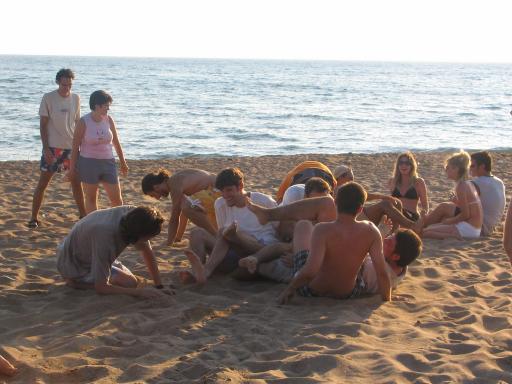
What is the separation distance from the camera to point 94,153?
273 inches

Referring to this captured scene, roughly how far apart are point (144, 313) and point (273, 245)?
1211mm

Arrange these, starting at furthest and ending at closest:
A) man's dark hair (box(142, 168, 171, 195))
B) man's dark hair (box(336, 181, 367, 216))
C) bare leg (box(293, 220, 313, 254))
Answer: man's dark hair (box(142, 168, 171, 195))
bare leg (box(293, 220, 313, 254))
man's dark hair (box(336, 181, 367, 216))

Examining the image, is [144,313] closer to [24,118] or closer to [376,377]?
[376,377]

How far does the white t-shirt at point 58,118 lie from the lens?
7.35 metres

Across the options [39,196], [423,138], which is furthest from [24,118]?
[39,196]

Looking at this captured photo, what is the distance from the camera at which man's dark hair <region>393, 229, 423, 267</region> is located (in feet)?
16.1

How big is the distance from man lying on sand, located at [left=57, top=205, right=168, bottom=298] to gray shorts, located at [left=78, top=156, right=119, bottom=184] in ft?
6.07

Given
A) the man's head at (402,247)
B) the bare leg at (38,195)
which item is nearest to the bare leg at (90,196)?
the bare leg at (38,195)

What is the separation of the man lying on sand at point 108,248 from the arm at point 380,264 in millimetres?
1435

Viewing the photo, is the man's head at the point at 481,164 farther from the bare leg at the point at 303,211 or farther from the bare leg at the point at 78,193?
the bare leg at the point at 78,193

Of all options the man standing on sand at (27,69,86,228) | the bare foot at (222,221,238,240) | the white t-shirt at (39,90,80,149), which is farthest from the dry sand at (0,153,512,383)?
the white t-shirt at (39,90,80,149)

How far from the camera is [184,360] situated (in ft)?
12.6

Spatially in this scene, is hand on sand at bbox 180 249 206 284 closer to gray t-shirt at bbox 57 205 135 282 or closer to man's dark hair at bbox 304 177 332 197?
gray t-shirt at bbox 57 205 135 282

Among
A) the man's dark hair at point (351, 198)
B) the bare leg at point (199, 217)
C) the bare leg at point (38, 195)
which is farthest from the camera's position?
the bare leg at point (38, 195)
